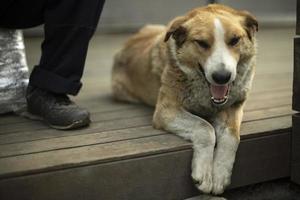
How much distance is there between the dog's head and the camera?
1829 mm

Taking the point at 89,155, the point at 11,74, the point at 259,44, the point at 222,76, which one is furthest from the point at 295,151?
the point at 259,44

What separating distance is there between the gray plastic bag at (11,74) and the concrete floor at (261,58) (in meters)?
0.58

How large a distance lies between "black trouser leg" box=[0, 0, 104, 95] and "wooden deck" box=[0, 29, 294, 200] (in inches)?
8.8

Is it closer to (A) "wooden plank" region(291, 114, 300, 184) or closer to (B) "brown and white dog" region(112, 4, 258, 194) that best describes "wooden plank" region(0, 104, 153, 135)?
(B) "brown and white dog" region(112, 4, 258, 194)

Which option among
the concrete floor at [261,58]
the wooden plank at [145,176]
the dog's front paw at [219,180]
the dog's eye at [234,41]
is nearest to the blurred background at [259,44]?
the concrete floor at [261,58]

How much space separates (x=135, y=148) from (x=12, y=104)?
0.88 meters

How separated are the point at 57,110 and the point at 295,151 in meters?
1.11

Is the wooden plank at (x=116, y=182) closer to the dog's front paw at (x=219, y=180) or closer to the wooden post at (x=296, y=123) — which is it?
the dog's front paw at (x=219, y=180)

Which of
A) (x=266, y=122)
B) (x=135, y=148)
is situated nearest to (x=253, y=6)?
(x=266, y=122)

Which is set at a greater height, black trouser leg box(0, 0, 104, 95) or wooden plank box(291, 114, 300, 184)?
black trouser leg box(0, 0, 104, 95)

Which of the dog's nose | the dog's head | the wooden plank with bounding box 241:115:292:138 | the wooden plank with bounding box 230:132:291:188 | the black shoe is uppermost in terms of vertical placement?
the dog's head

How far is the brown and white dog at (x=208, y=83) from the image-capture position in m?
1.86

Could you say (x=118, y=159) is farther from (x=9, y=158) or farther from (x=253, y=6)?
(x=253, y=6)

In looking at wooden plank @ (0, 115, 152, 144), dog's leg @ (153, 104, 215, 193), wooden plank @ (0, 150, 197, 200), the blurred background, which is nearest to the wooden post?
the blurred background
